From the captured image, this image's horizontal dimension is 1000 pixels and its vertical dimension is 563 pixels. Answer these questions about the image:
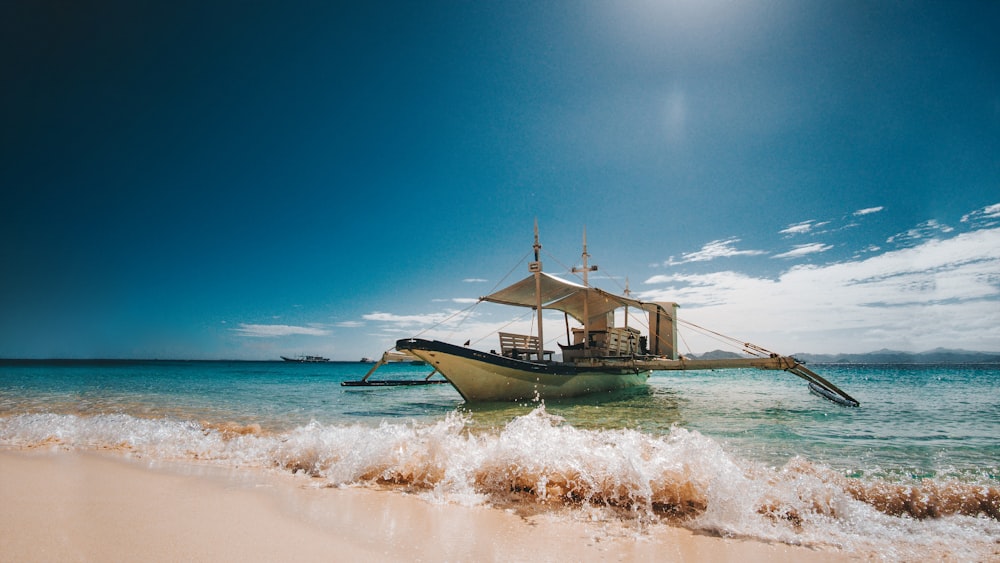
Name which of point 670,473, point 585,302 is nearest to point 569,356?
point 585,302

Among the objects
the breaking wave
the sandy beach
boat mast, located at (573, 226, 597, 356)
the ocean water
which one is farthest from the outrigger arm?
the sandy beach

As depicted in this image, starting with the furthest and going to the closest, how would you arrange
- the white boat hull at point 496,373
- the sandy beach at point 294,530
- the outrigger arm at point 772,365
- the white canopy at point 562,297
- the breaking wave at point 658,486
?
the white canopy at point 562,297
the outrigger arm at point 772,365
the white boat hull at point 496,373
the breaking wave at point 658,486
the sandy beach at point 294,530

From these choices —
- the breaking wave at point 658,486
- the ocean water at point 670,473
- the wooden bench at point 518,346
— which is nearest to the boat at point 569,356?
the wooden bench at point 518,346

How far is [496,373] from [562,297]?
758cm

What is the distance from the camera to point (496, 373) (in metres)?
14.4

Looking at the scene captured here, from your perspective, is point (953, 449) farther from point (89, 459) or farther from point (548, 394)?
point (89, 459)

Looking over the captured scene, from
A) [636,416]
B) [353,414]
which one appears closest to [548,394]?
[636,416]

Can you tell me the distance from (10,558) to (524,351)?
14.9m

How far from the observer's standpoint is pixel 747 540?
Result: 10.1 feet

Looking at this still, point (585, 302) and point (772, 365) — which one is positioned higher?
point (585, 302)

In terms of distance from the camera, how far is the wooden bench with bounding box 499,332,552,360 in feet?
54.0

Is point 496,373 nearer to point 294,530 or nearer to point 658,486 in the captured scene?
point 658,486

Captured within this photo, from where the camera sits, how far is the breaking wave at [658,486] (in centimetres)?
328

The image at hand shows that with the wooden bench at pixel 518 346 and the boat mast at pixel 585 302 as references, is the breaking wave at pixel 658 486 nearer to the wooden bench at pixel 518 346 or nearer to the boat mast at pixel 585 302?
the wooden bench at pixel 518 346
